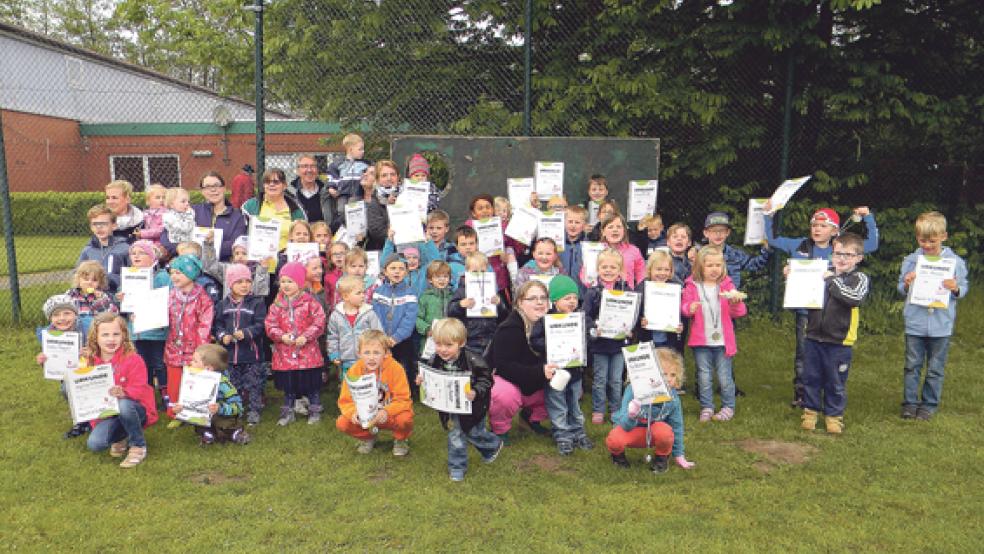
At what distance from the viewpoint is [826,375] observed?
17.6ft

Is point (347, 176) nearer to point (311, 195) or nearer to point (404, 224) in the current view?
point (311, 195)

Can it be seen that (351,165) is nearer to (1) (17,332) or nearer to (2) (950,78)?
(1) (17,332)

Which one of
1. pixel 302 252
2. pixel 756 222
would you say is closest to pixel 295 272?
pixel 302 252

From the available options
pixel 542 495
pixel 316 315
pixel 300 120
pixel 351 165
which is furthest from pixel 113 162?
pixel 542 495

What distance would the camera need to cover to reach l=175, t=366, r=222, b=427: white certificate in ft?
15.6

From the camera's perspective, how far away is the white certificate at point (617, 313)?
5059 mm

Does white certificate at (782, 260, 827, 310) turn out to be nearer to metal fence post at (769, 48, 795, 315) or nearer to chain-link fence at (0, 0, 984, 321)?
chain-link fence at (0, 0, 984, 321)

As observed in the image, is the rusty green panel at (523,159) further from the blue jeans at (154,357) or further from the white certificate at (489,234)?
the blue jeans at (154,357)

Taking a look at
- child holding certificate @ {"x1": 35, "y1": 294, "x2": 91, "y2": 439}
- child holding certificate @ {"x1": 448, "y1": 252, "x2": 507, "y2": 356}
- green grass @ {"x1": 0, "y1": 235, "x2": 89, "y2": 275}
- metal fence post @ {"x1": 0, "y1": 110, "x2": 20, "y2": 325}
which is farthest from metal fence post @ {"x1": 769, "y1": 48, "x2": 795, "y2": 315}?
green grass @ {"x1": 0, "y1": 235, "x2": 89, "y2": 275}

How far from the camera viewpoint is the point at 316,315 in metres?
5.37

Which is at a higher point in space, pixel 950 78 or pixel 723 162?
pixel 950 78

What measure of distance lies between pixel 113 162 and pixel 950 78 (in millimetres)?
18751

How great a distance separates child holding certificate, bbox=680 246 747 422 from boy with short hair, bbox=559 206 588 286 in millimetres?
967

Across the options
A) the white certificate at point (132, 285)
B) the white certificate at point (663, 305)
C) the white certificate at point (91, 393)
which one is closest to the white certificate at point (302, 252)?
the white certificate at point (132, 285)
